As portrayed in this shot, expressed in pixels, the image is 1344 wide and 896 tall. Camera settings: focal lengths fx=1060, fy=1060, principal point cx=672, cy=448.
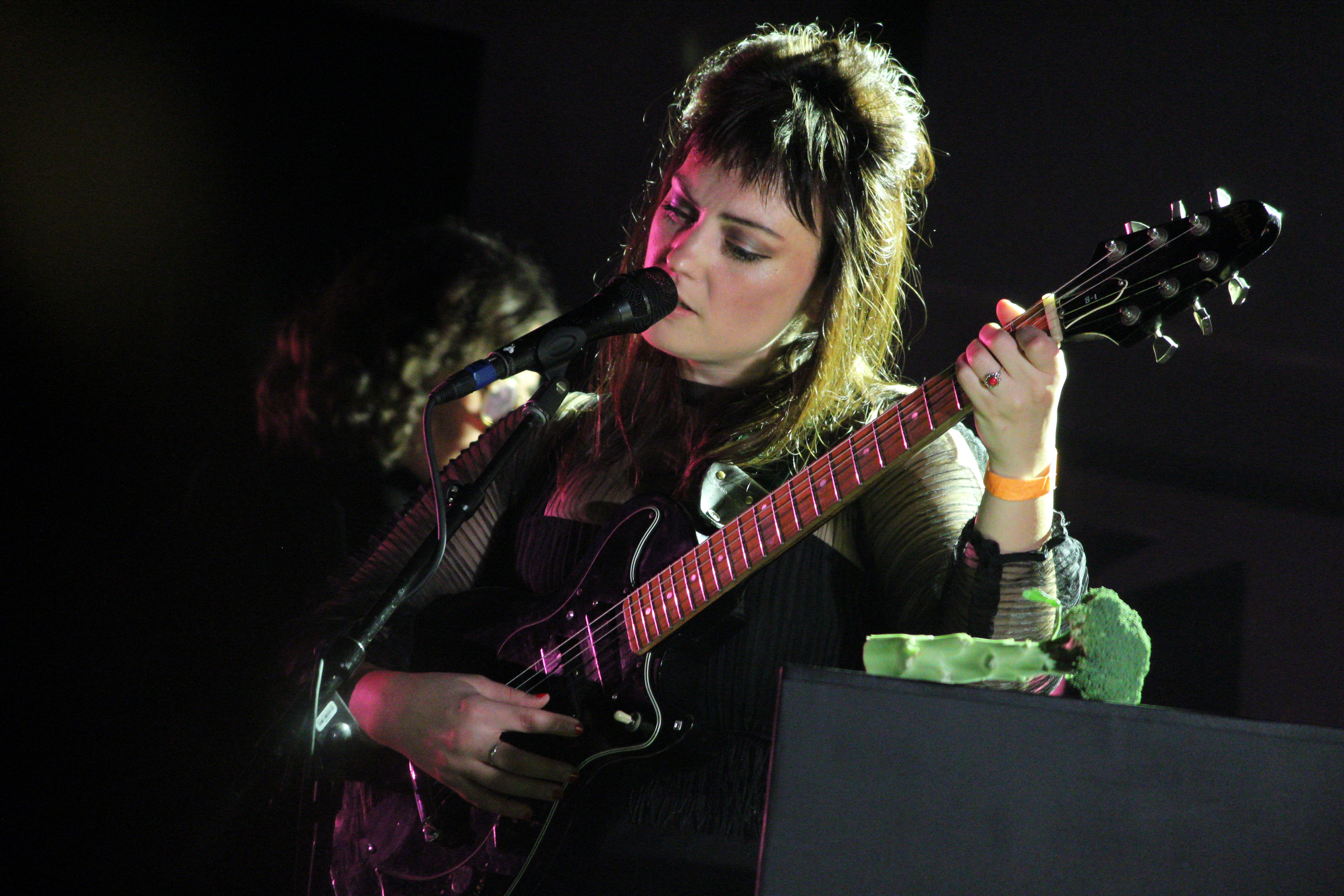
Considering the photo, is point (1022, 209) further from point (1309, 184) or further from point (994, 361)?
point (994, 361)

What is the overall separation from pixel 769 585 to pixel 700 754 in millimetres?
234

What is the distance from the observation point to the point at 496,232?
2672mm

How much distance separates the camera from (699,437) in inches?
62.4

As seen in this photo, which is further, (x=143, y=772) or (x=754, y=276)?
(x=143, y=772)

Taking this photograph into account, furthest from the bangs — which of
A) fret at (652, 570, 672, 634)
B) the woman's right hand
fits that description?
the woman's right hand

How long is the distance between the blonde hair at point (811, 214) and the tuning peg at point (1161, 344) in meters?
0.46

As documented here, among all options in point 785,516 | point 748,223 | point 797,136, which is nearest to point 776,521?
point 785,516

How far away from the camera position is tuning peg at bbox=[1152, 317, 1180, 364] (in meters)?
1.11

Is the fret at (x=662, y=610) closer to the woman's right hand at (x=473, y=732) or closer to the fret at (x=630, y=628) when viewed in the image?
the fret at (x=630, y=628)

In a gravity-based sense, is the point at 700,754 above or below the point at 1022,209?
below

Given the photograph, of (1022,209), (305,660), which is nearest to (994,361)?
(305,660)

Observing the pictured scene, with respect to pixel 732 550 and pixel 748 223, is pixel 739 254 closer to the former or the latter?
pixel 748 223

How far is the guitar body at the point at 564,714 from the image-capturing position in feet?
4.19

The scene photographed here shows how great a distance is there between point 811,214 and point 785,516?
47 centimetres
